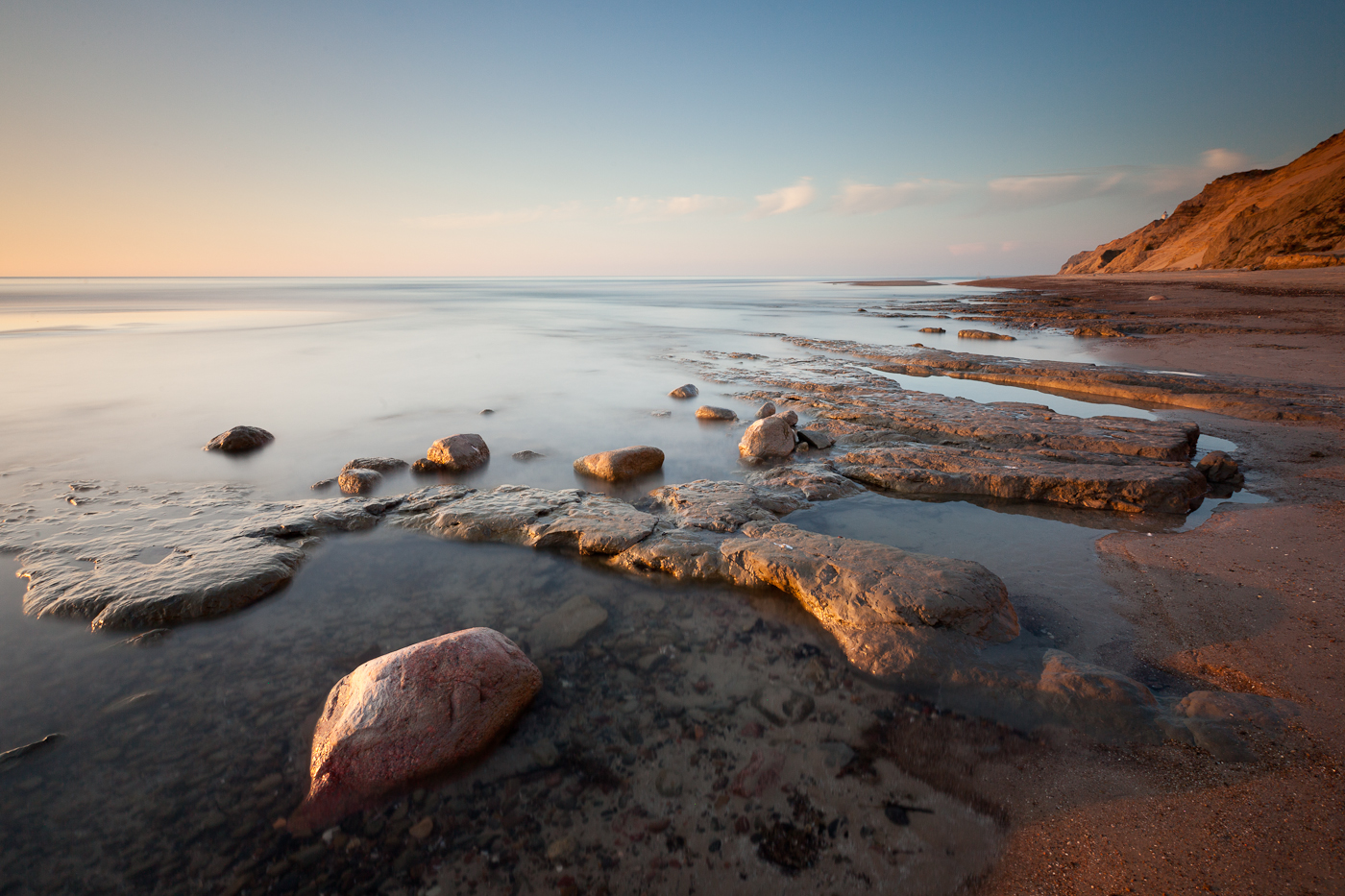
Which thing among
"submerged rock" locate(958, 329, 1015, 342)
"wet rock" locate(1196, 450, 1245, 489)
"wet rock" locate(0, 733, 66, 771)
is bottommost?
"wet rock" locate(0, 733, 66, 771)

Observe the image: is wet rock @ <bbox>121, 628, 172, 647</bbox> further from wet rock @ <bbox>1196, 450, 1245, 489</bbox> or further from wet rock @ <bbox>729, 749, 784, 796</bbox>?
wet rock @ <bbox>1196, 450, 1245, 489</bbox>

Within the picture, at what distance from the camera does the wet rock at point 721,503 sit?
4.34 metres

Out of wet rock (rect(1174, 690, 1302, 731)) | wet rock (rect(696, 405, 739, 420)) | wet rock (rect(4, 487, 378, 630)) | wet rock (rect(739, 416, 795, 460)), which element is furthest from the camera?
wet rock (rect(696, 405, 739, 420))

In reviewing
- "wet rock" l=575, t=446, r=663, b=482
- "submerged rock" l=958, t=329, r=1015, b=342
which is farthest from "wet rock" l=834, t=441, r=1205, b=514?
"submerged rock" l=958, t=329, r=1015, b=342

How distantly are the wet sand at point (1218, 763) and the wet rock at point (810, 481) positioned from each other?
1.98 metres

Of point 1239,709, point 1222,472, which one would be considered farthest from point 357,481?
point 1222,472

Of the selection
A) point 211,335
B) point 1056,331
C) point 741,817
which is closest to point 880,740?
point 741,817

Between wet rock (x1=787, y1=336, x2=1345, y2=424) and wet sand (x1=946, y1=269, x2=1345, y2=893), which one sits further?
wet rock (x1=787, y1=336, x2=1345, y2=424)

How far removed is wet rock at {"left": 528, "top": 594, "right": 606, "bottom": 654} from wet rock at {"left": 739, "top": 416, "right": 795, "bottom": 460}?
3167 mm

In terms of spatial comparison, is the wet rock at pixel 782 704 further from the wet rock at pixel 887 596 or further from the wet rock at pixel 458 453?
the wet rock at pixel 458 453

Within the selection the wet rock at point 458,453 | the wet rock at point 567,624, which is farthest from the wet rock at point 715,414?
the wet rock at point 567,624

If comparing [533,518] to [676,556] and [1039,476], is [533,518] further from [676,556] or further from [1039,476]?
[1039,476]

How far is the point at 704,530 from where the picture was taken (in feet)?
13.9

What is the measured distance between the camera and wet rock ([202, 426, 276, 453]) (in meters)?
6.52
